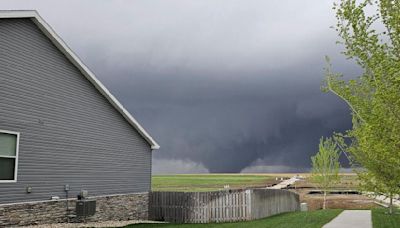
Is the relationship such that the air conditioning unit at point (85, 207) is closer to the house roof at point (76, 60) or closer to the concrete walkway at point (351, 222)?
the house roof at point (76, 60)

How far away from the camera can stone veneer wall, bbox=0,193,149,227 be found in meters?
14.0

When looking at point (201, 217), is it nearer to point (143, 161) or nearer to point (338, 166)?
point (143, 161)

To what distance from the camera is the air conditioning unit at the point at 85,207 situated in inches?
665


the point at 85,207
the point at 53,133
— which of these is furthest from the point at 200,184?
the point at 53,133

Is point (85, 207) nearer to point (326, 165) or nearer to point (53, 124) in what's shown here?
point (53, 124)

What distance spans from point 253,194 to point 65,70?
10.3 m

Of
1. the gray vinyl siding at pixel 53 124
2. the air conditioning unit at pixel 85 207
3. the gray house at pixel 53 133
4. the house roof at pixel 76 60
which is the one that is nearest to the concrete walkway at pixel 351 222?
the air conditioning unit at pixel 85 207

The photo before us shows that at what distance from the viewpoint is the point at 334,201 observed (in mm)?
42344

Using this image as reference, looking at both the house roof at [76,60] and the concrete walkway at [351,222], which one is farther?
the concrete walkway at [351,222]

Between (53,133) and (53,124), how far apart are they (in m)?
0.35

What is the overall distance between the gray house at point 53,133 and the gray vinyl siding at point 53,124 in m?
0.03

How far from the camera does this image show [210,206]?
68.1ft

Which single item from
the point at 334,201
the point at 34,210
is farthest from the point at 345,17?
the point at 334,201

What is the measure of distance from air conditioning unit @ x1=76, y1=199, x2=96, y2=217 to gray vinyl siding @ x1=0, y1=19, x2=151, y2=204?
0.58 metres
